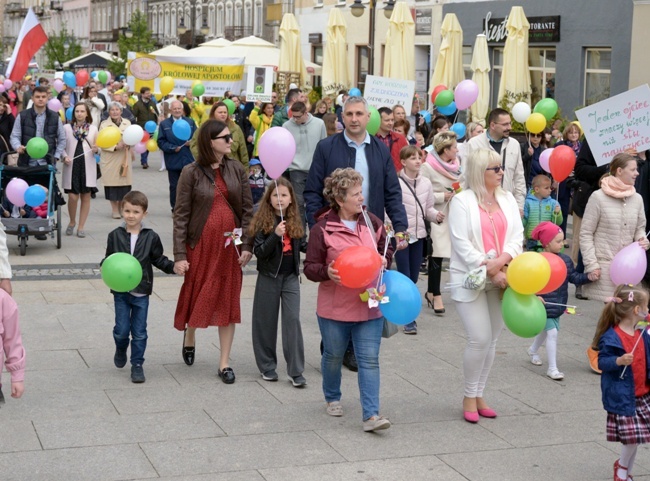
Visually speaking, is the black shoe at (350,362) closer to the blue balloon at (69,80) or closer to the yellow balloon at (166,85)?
Result: the yellow balloon at (166,85)

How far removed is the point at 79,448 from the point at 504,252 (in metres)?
2.84

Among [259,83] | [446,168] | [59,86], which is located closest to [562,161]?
[446,168]

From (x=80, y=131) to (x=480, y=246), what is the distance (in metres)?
9.27

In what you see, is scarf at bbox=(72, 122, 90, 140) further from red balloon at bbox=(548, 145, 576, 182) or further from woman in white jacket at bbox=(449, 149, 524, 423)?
woman in white jacket at bbox=(449, 149, 524, 423)

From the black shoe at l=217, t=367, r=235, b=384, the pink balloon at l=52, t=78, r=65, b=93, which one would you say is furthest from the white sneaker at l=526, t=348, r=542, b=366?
the pink balloon at l=52, t=78, r=65, b=93

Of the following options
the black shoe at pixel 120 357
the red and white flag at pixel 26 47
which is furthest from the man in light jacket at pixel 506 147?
the red and white flag at pixel 26 47

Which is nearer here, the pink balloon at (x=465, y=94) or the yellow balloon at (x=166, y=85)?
the pink balloon at (x=465, y=94)

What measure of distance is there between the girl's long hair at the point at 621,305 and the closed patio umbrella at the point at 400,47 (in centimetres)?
2185

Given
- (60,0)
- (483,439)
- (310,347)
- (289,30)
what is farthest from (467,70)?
(60,0)

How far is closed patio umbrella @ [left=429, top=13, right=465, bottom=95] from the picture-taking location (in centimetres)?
2766

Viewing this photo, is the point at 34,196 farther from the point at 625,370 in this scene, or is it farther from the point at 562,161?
the point at 625,370

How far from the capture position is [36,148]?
1398cm

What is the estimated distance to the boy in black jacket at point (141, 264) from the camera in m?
8.17

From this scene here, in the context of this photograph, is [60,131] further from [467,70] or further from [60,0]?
[60,0]
